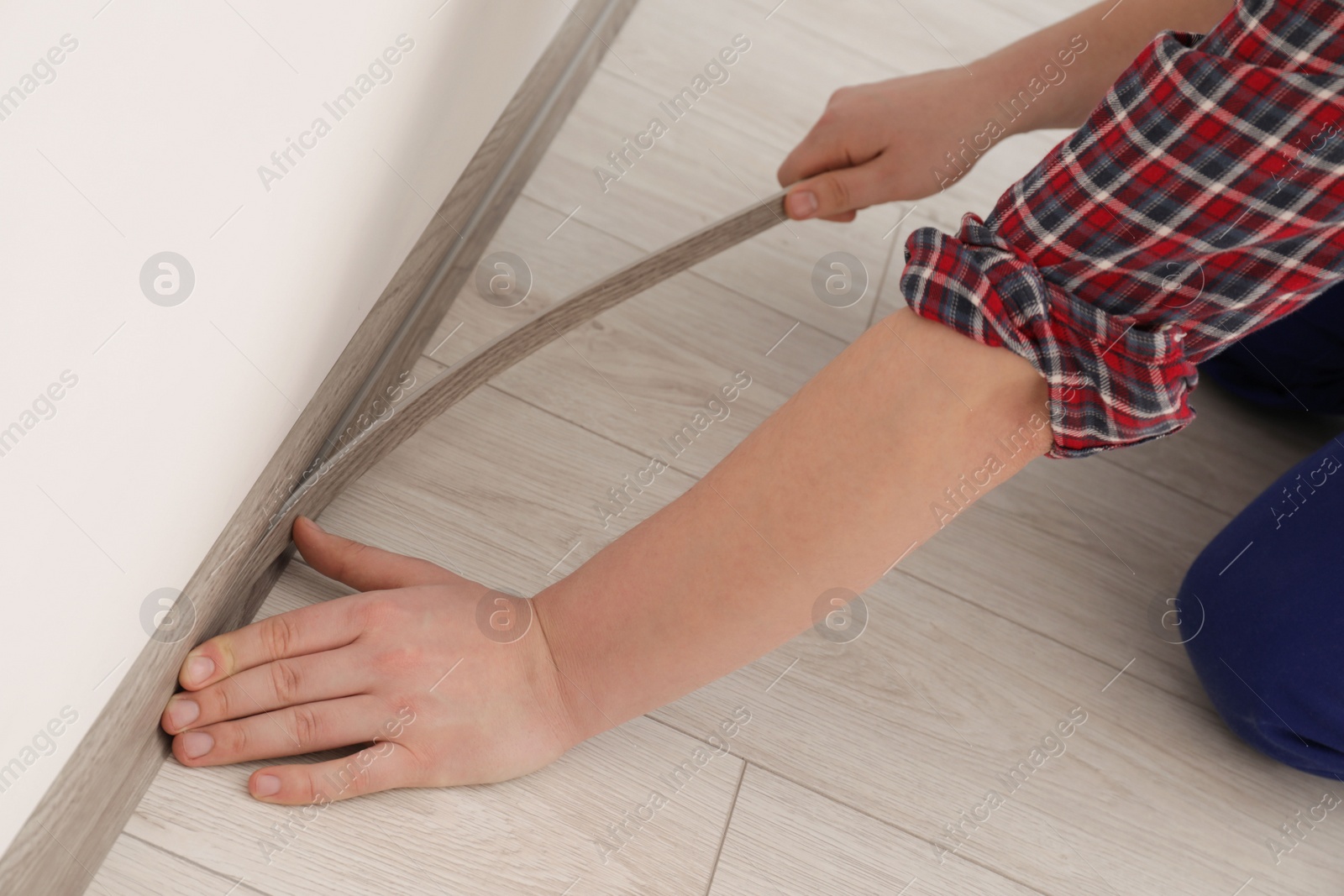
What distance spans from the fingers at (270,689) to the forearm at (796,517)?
0.10m

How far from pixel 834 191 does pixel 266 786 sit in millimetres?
533

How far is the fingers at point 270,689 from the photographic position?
18.8 inches

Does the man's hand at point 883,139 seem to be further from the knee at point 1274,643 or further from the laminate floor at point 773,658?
the knee at point 1274,643

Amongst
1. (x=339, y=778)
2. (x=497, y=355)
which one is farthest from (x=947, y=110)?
(x=339, y=778)

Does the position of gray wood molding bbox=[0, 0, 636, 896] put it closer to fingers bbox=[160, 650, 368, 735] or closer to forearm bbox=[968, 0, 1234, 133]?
fingers bbox=[160, 650, 368, 735]

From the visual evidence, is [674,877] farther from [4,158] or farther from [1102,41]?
[1102,41]

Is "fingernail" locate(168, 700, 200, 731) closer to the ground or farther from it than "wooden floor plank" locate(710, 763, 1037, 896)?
farther from it

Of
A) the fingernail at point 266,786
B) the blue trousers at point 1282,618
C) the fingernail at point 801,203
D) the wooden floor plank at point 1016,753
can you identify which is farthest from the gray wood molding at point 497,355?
the blue trousers at point 1282,618

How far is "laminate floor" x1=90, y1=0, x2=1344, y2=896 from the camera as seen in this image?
1.63ft

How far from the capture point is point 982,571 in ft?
2.20

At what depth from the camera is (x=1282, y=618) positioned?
0.60 m

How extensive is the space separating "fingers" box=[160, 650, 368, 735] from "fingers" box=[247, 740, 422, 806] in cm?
3

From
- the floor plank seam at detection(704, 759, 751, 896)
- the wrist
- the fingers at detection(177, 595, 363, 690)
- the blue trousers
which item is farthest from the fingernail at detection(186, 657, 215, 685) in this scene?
the blue trousers

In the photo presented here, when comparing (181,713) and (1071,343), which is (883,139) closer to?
(1071,343)
